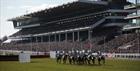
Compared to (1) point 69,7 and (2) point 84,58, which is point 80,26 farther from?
(2) point 84,58

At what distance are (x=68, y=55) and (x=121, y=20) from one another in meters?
47.1

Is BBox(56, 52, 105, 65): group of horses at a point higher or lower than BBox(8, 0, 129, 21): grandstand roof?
lower

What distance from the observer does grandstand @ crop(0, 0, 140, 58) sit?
248 ft

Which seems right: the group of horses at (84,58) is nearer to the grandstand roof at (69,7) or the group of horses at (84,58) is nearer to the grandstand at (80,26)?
the grandstand at (80,26)

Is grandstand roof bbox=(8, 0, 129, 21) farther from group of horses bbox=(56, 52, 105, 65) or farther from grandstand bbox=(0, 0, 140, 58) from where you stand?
group of horses bbox=(56, 52, 105, 65)

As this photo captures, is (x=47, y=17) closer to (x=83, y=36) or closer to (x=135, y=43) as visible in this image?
(x=83, y=36)

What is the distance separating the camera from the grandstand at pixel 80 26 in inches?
2980

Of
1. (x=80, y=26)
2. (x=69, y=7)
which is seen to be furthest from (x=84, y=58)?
(x=69, y=7)

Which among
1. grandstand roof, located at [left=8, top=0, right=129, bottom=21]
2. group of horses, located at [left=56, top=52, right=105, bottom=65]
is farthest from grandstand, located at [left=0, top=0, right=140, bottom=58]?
group of horses, located at [left=56, top=52, right=105, bottom=65]

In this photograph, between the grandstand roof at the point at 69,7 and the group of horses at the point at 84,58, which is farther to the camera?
the grandstand roof at the point at 69,7

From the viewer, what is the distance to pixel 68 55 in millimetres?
39188

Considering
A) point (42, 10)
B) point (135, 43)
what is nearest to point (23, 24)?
point (42, 10)

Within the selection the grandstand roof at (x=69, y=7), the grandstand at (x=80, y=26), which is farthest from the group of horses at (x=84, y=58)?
the grandstand roof at (x=69, y=7)

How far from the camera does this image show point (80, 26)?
85938mm
